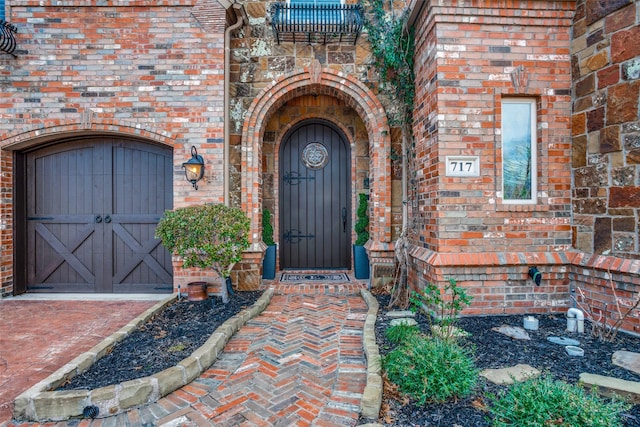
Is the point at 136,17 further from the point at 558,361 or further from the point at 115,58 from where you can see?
the point at 558,361

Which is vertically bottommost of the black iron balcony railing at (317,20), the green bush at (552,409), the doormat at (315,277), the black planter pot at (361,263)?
the doormat at (315,277)

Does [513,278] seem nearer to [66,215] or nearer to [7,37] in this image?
[66,215]

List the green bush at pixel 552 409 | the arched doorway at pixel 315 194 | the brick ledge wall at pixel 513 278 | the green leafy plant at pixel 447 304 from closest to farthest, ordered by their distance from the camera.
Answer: the green bush at pixel 552 409
the green leafy plant at pixel 447 304
the brick ledge wall at pixel 513 278
the arched doorway at pixel 315 194

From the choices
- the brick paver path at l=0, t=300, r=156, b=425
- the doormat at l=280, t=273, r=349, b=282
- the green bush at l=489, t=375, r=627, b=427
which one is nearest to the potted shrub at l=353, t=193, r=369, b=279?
the doormat at l=280, t=273, r=349, b=282

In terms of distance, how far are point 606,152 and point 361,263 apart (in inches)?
127

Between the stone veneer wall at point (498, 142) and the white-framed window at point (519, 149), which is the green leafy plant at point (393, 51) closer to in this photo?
the stone veneer wall at point (498, 142)

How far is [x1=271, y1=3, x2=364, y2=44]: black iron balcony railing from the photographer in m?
4.35

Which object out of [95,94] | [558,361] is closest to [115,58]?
[95,94]

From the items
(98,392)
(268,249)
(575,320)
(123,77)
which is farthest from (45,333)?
(575,320)

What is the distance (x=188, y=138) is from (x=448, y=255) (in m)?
3.60

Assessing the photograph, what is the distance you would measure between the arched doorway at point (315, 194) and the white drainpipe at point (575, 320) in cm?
308

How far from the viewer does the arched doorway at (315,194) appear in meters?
5.41

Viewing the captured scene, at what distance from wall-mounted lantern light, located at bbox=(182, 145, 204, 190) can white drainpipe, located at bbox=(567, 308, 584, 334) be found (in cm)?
441

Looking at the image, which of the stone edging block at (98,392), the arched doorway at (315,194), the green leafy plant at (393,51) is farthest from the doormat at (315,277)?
the green leafy plant at (393,51)
